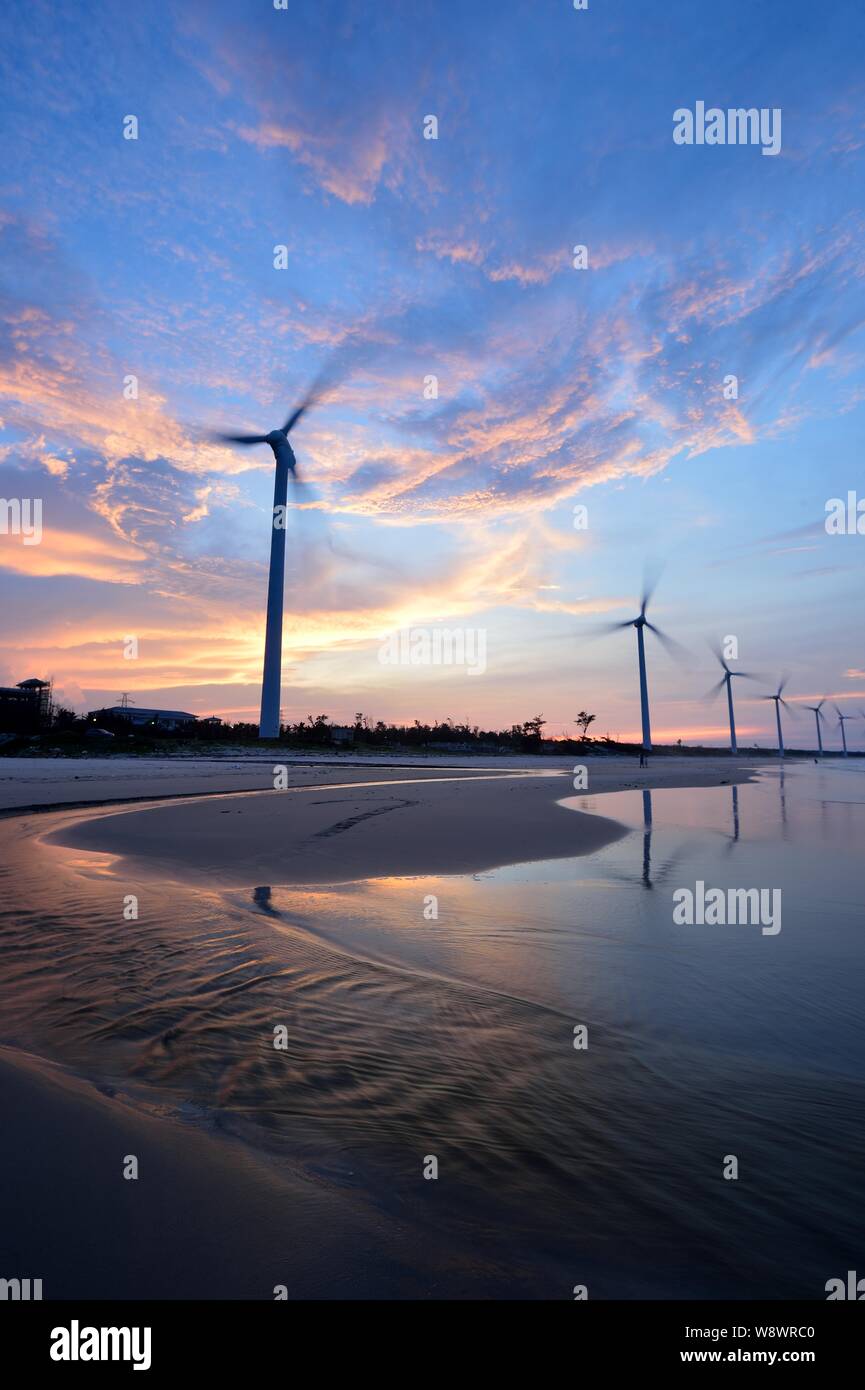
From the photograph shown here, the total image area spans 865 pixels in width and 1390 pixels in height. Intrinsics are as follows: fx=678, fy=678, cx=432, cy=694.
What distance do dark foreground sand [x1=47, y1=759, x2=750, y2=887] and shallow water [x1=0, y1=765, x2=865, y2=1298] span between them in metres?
1.60

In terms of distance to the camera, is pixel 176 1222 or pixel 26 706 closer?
pixel 176 1222

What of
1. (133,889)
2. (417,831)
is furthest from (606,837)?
(133,889)

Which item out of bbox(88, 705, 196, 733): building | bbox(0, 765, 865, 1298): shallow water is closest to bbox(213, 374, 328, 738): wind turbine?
bbox(88, 705, 196, 733): building

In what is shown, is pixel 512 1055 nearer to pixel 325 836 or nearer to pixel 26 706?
pixel 325 836

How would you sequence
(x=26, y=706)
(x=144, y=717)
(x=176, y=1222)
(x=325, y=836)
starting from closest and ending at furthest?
(x=176, y=1222) < (x=325, y=836) < (x=26, y=706) < (x=144, y=717)

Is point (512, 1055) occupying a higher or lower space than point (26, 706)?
lower

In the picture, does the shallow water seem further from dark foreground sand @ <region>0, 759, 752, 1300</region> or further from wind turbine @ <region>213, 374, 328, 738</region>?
wind turbine @ <region>213, 374, 328, 738</region>

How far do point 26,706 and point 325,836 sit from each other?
79223 mm

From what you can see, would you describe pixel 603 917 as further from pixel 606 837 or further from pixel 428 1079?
pixel 606 837

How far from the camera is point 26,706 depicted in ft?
255

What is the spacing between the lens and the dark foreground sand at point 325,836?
31.7ft

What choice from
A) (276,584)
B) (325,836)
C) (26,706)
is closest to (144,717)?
(26,706)

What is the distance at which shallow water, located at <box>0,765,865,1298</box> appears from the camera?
2471 mm

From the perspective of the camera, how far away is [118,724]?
68.2m
